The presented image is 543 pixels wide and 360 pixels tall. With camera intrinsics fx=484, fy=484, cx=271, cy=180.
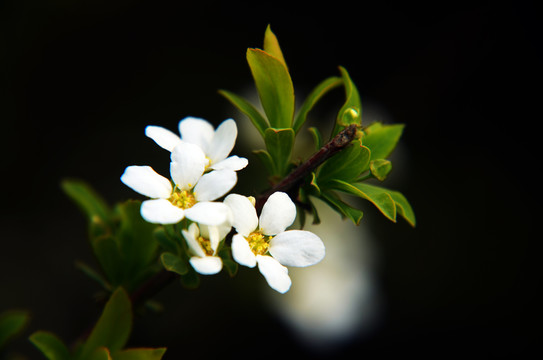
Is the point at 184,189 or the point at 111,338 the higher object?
the point at 184,189

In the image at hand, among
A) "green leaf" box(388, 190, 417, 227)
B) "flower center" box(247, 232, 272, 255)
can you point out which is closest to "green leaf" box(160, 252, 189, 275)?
"flower center" box(247, 232, 272, 255)

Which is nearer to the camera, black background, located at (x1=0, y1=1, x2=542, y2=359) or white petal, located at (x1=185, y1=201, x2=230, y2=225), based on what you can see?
white petal, located at (x1=185, y1=201, x2=230, y2=225)

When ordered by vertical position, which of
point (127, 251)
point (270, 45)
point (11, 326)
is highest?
point (270, 45)

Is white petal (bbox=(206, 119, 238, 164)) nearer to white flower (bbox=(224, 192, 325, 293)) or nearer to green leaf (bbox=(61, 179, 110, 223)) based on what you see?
white flower (bbox=(224, 192, 325, 293))

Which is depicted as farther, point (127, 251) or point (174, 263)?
point (127, 251)

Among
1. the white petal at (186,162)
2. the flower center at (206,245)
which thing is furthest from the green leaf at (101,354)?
the white petal at (186,162)

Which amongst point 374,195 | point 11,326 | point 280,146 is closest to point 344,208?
point 374,195

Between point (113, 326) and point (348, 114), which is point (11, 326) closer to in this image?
point (113, 326)

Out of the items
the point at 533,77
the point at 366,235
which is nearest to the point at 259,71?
the point at 366,235

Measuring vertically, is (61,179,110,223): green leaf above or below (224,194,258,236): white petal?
below
